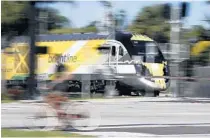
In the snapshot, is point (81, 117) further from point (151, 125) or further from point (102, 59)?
point (102, 59)

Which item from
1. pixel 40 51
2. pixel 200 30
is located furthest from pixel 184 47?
pixel 200 30

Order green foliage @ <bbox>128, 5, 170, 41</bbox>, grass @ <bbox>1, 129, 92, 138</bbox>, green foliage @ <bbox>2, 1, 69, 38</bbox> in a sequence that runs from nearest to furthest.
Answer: grass @ <bbox>1, 129, 92, 138</bbox> < green foliage @ <bbox>2, 1, 69, 38</bbox> < green foliage @ <bbox>128, 5, 170, 41</bbox>

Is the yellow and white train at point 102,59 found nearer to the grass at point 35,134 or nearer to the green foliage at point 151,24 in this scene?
the green foliage at point 151,24

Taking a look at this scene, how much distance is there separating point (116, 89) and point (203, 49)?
27.1 feet

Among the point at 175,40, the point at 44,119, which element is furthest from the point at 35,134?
the point at 175,40

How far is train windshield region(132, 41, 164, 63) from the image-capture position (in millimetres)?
35875

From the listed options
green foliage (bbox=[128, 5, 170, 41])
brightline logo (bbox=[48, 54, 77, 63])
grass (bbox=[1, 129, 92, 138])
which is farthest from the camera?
green foliage (bbox=[128, 5, 170, 41])

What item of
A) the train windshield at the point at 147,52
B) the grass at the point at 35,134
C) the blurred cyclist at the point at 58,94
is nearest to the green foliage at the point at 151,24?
the train windshield at the point at 147,52

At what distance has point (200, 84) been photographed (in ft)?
98.3

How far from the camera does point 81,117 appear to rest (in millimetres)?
13047

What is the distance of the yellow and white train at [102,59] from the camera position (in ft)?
113

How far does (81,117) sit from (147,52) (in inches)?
928

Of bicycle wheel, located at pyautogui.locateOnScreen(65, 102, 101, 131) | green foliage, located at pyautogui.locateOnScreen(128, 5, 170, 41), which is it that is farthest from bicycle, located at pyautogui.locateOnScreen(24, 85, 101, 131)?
green foliage, located at pyautogui.locateOnScreen(128, 5, 170, 41)

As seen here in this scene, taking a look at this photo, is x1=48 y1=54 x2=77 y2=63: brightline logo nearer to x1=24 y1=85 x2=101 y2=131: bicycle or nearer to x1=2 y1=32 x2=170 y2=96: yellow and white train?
x1=2 y1=32 x2=170 y2=96: yellow and white train
